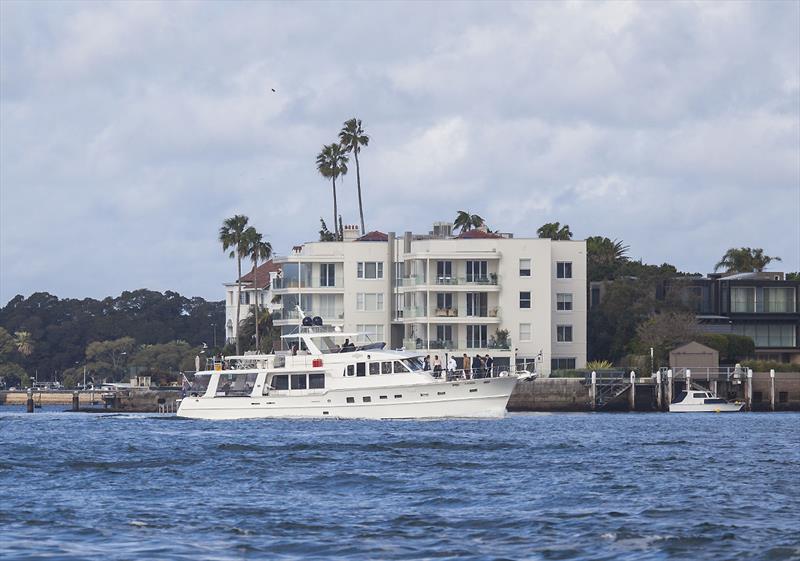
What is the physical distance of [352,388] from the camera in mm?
60781

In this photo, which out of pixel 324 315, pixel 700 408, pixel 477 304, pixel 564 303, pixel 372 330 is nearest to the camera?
pixel 700 408

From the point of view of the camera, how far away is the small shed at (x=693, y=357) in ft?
282

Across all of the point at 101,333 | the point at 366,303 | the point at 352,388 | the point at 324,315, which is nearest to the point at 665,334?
the point at 366,303

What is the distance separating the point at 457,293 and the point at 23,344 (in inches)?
3201

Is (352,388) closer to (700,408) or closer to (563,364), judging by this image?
(700,408)

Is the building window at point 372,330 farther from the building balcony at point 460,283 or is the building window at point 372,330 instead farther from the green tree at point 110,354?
the green tree at point 110,354

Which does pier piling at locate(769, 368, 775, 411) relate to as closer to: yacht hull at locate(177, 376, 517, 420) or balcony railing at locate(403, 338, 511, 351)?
balcony railing at locate(403, 338, 511, 351)

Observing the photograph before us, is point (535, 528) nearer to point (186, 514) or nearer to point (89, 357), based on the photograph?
point (186, 514)

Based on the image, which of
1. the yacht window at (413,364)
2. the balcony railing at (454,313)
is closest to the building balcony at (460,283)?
the balcony railing at (454,313)

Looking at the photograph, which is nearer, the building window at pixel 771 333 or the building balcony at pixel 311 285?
the building balcony at pixel 311 285

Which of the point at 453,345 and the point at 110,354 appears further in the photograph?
the point at 110,354

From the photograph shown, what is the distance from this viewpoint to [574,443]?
1837 inches

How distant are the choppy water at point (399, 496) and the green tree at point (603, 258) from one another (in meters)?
50.7

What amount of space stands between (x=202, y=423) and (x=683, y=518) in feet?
121
